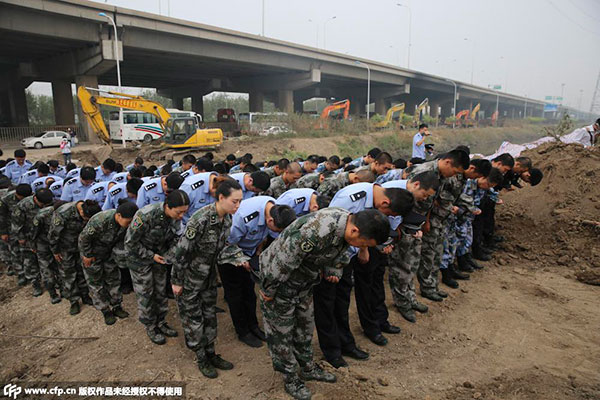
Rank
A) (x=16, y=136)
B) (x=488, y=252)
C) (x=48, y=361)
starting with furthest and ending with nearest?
1. (x=16, y=136)
2. (x=488, y=252)
3. (x=48, y=361)

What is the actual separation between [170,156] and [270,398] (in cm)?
1507

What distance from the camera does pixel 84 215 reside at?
4375 millimetres

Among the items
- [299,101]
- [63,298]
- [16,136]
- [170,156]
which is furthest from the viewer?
[299,101]

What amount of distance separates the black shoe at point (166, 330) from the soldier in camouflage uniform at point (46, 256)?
2.08 metres

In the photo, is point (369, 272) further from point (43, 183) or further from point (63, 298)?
point (43, 183)

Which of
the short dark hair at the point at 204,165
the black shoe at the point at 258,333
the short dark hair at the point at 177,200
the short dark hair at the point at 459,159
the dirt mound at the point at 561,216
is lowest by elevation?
the black shoe at the point at 258,333

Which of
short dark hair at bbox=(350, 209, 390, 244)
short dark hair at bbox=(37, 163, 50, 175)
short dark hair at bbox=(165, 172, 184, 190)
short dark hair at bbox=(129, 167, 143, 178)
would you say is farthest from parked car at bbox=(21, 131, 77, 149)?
short dark hair at bbox=(350, 209, 390, 244)

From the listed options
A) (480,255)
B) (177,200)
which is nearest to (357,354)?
(177,200)

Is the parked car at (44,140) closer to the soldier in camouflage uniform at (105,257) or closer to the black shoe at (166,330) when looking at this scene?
the soldier in camouflage uniform at (105,257)

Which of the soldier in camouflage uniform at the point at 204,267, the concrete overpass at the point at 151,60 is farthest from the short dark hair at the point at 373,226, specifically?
the concrete overpass at the point at 151,60

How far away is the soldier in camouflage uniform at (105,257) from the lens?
4.08m

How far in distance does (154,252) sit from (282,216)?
1.53 m

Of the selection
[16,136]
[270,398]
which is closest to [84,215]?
[270,398]

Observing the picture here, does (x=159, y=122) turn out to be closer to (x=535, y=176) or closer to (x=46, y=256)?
(x=46, y=256)
